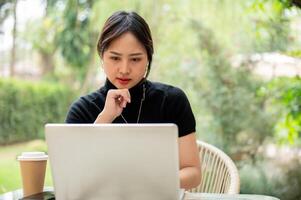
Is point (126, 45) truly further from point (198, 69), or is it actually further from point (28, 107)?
point (28, 107)

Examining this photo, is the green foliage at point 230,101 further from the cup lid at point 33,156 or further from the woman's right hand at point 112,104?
the cup lid at point 33,156

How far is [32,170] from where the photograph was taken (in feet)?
3.80

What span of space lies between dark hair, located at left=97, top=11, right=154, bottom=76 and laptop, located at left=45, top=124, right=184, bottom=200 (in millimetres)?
527

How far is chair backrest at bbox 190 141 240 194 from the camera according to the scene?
1404 millimetres

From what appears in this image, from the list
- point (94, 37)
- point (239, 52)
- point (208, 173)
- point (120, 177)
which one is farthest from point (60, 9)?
point (120, 177)

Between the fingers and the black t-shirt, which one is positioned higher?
the fingers

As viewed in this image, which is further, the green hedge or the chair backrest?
the green hedge

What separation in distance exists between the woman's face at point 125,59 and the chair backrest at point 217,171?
1.30 ft

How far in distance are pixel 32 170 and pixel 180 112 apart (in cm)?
52

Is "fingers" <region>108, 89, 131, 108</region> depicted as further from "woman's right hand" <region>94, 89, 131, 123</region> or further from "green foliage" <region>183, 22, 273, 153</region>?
"green foliage" <region>183, 22, 273, 153</region>

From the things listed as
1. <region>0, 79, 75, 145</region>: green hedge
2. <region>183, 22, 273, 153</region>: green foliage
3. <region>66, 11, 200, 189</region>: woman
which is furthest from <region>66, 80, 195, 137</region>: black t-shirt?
<region>0, 79, 75, 145</region>: green hedge

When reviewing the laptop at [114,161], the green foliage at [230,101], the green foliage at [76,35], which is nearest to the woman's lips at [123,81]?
the laptop at [114,161]

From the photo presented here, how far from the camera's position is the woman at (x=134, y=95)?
1.31 meters

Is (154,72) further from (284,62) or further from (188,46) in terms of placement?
(284,62)
